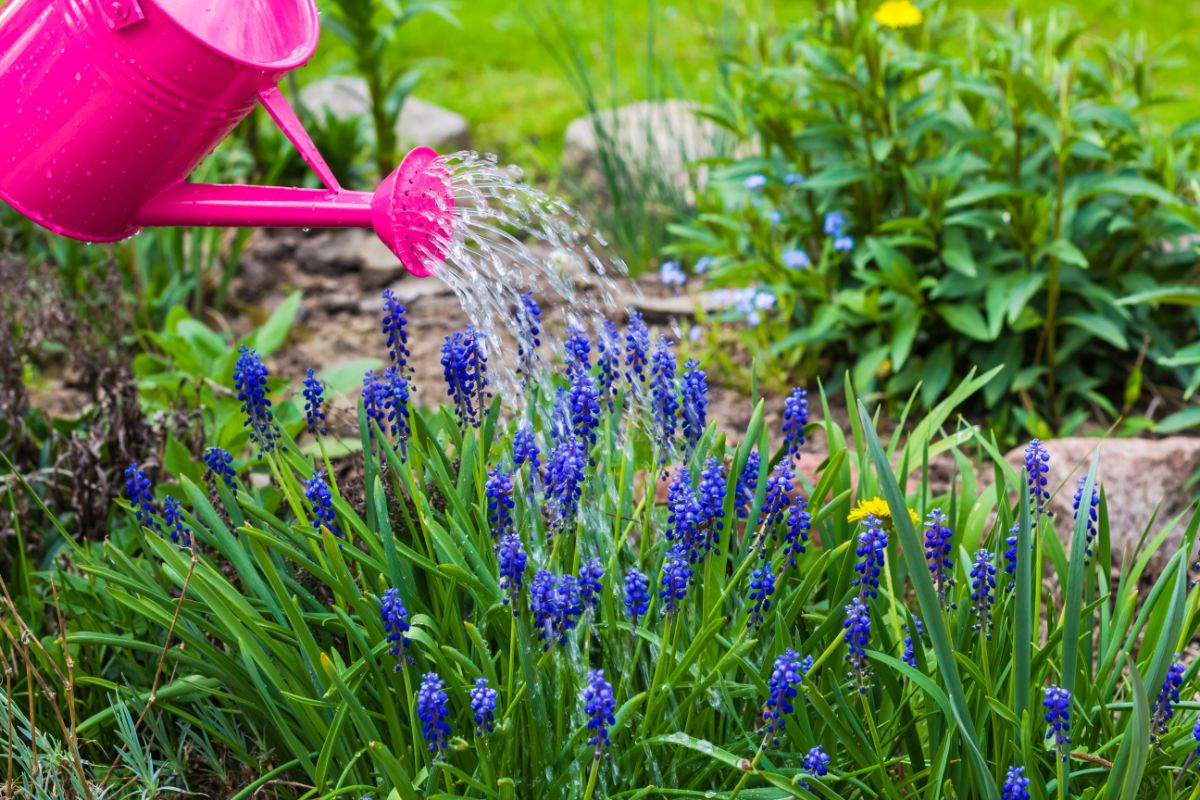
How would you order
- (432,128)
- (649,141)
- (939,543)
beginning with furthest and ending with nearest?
(432,128), (649,141), (939,543)

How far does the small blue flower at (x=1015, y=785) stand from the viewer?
1589 mm

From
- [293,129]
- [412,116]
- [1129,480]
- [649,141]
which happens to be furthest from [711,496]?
[412,116]

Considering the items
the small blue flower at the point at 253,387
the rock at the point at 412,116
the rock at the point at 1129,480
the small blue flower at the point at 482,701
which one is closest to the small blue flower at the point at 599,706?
the small blue flower at the point at 482,701

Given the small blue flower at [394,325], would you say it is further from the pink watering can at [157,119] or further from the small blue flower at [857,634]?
the small blue flower at [857,634]

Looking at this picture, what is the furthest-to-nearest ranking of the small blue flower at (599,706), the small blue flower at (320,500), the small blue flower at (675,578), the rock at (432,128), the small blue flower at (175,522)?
the rock at (432,128) < the small blue flower at (175,522) < the small blue flower at (320,500) < the small blue flower at (675,578) < the small blue flower at (599,706)

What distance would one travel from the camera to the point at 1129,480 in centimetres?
306

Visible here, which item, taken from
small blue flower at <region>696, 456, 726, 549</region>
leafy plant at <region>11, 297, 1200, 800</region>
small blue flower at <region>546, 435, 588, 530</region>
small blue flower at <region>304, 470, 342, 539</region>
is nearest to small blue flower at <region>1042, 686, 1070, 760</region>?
leafy plant at <region>11, 297, 1200, 800</region>

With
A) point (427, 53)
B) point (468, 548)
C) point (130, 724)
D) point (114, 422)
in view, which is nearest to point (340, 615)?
point (468, 548)

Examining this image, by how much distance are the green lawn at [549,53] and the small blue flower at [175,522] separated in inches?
153

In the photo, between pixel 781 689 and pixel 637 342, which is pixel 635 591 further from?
pixel 637 342

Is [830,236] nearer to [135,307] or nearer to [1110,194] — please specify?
[1110,194]

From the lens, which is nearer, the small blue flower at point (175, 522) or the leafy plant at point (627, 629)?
the leafy plant at point (627, 629)

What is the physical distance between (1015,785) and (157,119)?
1.41m

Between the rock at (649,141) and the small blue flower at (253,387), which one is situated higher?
the small blue flower at (253,387)
